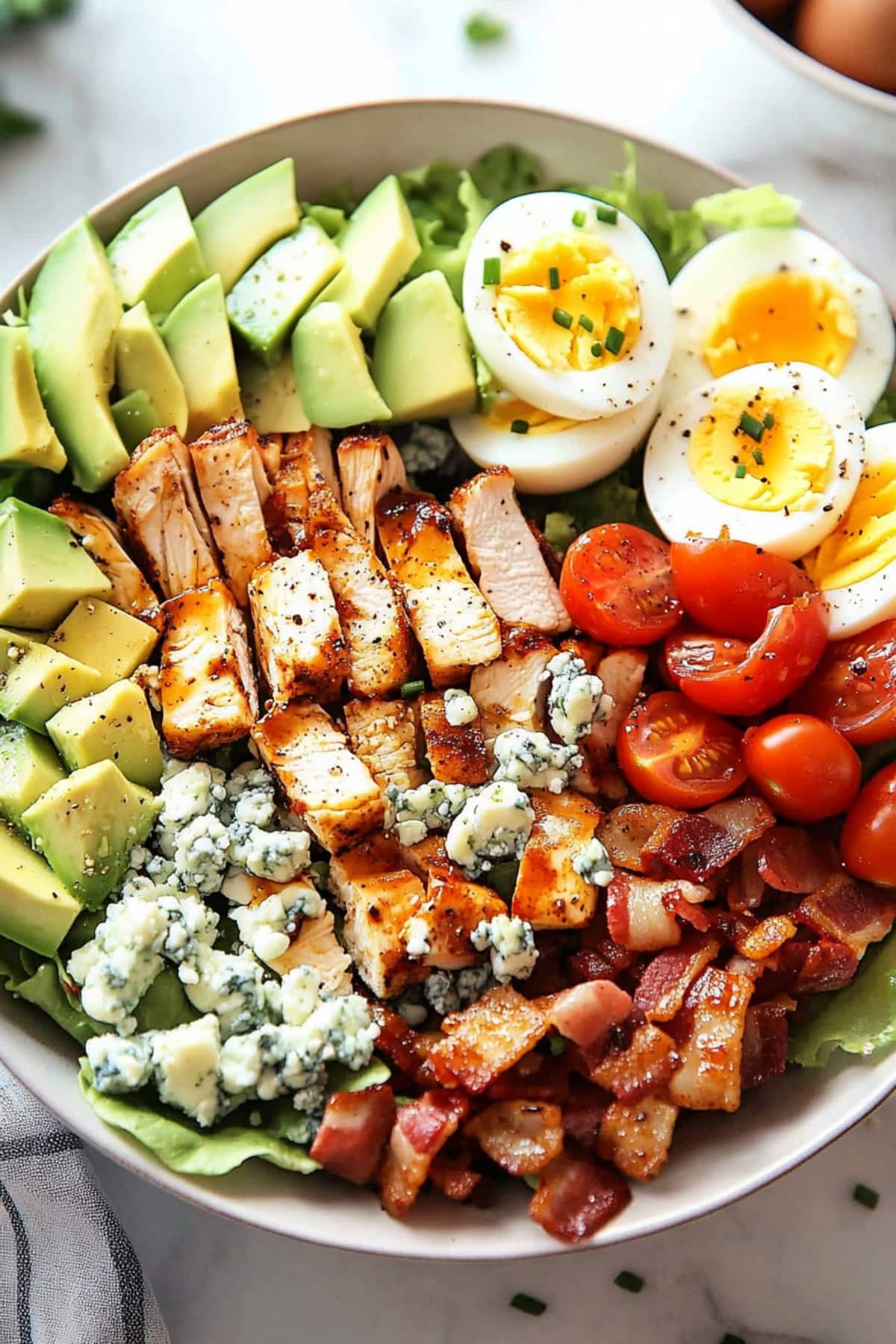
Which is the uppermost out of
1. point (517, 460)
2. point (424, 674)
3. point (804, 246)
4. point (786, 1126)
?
point (804, 246)

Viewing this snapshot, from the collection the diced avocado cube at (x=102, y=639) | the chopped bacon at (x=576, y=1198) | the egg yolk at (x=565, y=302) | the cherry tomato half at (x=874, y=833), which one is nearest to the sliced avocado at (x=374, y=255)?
the egg yolk at (x=565, y=302)

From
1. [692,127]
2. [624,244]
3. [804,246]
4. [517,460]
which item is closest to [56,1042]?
[517,460]

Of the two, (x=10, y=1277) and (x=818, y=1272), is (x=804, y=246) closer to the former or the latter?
(x=818, y=1272)

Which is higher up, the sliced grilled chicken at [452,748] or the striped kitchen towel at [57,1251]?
the sliced grilled chicken at [452,748]

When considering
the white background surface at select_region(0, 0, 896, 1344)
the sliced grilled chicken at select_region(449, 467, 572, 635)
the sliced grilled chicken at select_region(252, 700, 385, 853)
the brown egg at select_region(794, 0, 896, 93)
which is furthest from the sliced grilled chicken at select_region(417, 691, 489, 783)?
the brown egg at select_region(794, 0, 896, 93)

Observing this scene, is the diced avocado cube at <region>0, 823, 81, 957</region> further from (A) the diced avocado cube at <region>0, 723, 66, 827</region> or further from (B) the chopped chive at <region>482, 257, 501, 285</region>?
(B) the chopped chive at <region>482, 257, 501, 285</region>

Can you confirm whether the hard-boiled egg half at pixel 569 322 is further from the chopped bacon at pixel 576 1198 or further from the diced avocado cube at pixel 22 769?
the chopped bacon at pixel 576 1198
